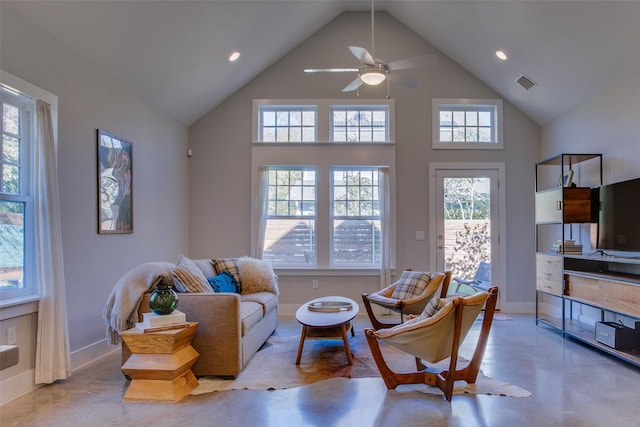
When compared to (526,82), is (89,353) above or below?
below

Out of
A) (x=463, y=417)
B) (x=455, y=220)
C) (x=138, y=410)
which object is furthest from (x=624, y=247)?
(x=138, y=410)

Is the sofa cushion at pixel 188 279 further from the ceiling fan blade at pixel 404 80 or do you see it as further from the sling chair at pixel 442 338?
the ceiling fan blade at pixel 404 80

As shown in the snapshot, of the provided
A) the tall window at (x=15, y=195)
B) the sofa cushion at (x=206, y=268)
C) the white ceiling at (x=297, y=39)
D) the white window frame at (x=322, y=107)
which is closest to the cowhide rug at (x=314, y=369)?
the sofa cushion at (x=206, y=268)

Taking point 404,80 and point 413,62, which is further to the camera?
point 404,80

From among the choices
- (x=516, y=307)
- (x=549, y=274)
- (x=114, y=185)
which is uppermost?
(x=114, y=185)

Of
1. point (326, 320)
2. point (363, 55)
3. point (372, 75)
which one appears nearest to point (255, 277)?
point (326, 320)

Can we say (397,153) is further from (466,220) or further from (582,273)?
Result: (582,273)

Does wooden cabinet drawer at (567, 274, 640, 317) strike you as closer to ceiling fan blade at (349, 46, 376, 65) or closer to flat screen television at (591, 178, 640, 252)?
flat screen television at (591, 178, 640, 252)

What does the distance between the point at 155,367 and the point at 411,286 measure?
2.68 m

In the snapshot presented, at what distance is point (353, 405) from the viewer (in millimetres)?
2486

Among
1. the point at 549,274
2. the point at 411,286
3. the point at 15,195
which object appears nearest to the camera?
the point at 15,195

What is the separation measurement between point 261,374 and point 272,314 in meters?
1.12

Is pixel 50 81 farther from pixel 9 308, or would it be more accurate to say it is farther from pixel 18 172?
pixel 9 308

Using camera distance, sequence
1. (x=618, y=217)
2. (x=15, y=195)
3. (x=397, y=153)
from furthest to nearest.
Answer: (x=397, y=153)
(x=618, y=217)
(x=15, y=195)
